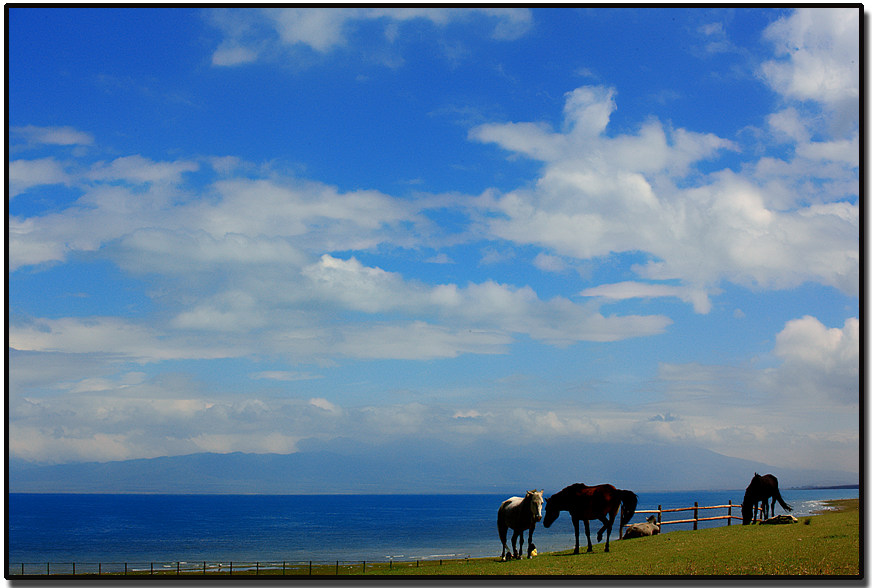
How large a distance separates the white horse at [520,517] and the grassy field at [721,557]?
2.66 feet

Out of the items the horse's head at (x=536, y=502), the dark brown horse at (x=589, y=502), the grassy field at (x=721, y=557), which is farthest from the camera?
the dark brown horse at (x=589, y=502)

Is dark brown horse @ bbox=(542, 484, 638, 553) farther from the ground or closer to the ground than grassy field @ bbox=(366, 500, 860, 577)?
farther from the ground

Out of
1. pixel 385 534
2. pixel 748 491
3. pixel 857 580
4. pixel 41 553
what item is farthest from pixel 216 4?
pixel 385 534

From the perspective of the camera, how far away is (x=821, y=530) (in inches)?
766

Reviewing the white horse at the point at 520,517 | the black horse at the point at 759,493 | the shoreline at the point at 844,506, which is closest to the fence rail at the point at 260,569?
the white horse at the point at 520,517

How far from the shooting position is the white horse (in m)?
19.2

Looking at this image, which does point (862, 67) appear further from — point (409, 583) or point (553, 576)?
point (409, 583)

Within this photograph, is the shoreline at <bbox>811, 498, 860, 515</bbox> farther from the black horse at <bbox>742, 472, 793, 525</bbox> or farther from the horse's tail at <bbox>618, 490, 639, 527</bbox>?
the horse's tail at <bbox>618, 490, 639, 527</bbox>

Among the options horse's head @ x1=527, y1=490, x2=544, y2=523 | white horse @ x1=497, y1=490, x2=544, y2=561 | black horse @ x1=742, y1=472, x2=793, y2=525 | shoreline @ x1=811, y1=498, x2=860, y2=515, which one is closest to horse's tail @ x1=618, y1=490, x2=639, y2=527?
white horse @ x1=497, y1=490, x2=544, y2=561

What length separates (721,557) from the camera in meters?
16.5

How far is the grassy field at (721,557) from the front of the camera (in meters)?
15.0

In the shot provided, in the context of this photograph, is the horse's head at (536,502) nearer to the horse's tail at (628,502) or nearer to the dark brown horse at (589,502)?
the dark brown horse at (589,502)

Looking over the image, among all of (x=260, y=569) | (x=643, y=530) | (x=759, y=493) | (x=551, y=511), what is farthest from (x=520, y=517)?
(x=260, y=569)

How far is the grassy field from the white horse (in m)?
0.81
